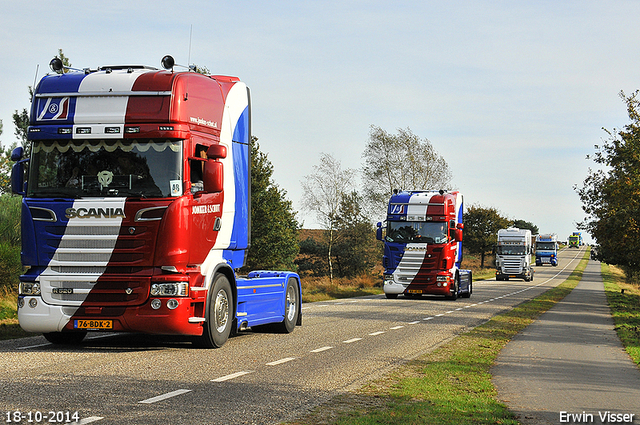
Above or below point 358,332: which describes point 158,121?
above

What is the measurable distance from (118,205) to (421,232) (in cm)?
1777

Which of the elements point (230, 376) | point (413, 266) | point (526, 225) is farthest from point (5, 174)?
point (526, 225)

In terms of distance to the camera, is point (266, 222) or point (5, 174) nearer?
point (5, 174)

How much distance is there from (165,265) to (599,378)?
631 cm

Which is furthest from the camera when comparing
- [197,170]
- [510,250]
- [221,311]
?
[510,250]

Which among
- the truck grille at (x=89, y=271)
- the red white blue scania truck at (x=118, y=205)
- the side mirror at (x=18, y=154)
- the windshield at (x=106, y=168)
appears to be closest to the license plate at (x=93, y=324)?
the red white blue scania truck at (x=118, y=205)

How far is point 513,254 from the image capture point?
176ft

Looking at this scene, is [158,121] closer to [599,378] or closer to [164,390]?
[164,390]

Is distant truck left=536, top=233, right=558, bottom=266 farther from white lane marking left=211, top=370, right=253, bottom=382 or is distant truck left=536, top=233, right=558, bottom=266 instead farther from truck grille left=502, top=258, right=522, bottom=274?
white lane marking left=211, top=370, right=253, bottom=382

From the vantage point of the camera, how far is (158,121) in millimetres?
10109

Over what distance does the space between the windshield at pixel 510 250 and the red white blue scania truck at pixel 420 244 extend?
28.3 metres

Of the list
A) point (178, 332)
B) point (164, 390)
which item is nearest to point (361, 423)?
point (164, 390)

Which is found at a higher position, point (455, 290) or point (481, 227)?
point (481, 227)

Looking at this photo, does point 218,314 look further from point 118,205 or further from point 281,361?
point 118,205
